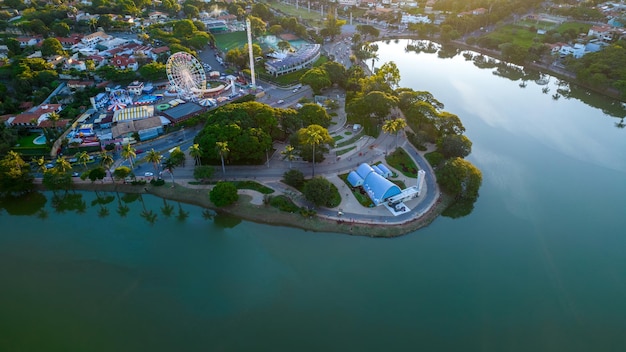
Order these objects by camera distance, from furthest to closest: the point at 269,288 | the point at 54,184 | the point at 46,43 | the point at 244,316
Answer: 1. the point at 46,43
2. the point at 54,184
3. the point at 269,288
4. the point at 244,316

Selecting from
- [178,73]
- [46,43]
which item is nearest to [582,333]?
[178,73]

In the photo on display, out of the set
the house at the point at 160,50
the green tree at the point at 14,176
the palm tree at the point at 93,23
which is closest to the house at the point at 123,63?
the house at the point at 160,50

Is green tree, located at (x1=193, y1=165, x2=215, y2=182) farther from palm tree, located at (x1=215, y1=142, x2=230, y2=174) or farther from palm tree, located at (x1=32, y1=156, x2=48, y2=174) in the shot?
palm tree, located at (x1=32, y1=156, x2=48, y2=174)

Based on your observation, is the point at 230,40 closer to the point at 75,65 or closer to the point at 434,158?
the point at 75,65

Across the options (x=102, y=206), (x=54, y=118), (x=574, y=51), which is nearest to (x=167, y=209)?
(x=102, y=206)

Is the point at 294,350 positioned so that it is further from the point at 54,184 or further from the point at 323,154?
the point at 54,184

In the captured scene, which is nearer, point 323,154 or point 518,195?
point 518,195

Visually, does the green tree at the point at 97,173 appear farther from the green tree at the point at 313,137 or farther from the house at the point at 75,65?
the house at the point at 75,65
